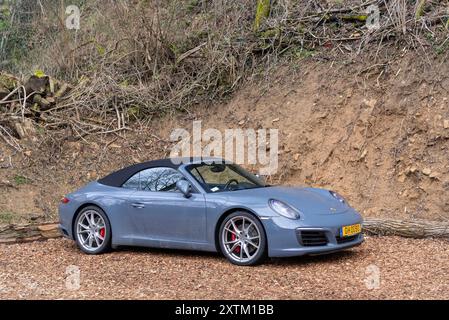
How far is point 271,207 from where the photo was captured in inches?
307

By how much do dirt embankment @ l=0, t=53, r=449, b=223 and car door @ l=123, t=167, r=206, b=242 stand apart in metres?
3.48

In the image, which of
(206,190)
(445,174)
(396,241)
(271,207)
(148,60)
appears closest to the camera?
(271,207)

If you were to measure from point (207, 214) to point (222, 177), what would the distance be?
2.40 ft

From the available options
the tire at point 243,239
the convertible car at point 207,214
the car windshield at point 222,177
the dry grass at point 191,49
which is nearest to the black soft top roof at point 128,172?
the convertible car at point 207,214

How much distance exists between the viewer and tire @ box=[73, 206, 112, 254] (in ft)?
29.3

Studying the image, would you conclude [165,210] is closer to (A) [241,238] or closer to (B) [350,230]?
(A) [241,238]

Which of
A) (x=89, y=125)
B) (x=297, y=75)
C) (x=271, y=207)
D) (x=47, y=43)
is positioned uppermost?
(x=47, y=43)

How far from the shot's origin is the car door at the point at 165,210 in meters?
8.25

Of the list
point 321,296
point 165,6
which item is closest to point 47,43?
point 165,6

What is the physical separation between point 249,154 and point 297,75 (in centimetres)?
208

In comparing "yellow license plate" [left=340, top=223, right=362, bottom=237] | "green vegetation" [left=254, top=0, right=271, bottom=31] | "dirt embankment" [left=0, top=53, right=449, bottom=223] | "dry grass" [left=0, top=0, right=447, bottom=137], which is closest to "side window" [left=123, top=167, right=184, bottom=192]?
"yellow license plate" [left=340, top=223, right=362, bottom=237]

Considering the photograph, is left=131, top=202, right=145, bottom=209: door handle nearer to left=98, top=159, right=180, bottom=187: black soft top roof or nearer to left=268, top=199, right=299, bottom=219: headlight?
left=98, top=159, right=180, bottom=187: black soft top roof

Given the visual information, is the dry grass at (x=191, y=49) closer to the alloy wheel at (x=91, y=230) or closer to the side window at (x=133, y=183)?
the alloy wheel at (x=91, y=230)

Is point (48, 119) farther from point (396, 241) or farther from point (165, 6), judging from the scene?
point (396, 241)
